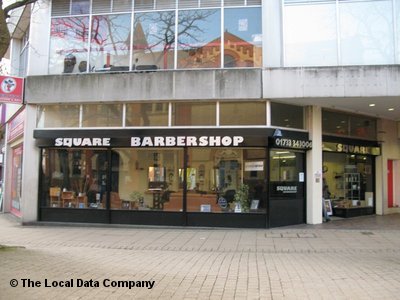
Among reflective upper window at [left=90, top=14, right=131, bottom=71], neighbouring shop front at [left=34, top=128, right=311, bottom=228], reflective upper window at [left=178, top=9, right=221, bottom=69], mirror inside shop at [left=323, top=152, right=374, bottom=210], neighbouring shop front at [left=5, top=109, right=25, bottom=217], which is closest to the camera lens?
neighbouring shop front at [left=34, top=128, right=311, bottom=228]

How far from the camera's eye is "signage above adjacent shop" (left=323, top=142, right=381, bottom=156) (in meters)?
15.8

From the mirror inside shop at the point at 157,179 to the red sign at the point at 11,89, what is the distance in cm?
202

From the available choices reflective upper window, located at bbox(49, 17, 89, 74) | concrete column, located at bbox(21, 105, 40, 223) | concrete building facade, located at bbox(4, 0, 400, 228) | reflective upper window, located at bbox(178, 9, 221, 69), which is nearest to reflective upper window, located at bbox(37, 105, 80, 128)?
concrete building facade, located at bbox(4, 0, 400, 228)

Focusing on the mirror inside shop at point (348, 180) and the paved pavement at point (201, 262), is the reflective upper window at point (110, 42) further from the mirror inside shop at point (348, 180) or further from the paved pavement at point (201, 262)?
the mirror inside shop at point (348, 180)

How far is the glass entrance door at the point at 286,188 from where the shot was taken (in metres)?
13.9

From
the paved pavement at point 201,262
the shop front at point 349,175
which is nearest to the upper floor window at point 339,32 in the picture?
the shop front at point 349,175

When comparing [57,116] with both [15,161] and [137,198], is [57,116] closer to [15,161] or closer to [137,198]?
[137,198]

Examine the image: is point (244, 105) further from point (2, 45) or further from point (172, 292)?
point (172, 292)

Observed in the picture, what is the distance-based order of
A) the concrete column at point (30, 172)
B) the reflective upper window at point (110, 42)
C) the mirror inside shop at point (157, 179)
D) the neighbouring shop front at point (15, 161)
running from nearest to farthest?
the mirror inside shop at point (157, 179)
the concrete column at point (30, 172)
the reflective upper window at point (110, 42)
the neighbouring shop front at point (15, 161)

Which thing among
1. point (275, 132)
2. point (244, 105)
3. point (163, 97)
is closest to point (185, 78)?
point (163, 97)

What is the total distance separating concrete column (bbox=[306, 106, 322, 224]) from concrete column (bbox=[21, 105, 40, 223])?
913 cm

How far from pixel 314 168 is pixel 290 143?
1.37 metres

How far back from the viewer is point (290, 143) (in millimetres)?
14070

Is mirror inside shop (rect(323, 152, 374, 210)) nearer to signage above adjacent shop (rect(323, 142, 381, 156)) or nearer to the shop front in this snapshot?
the shop front
